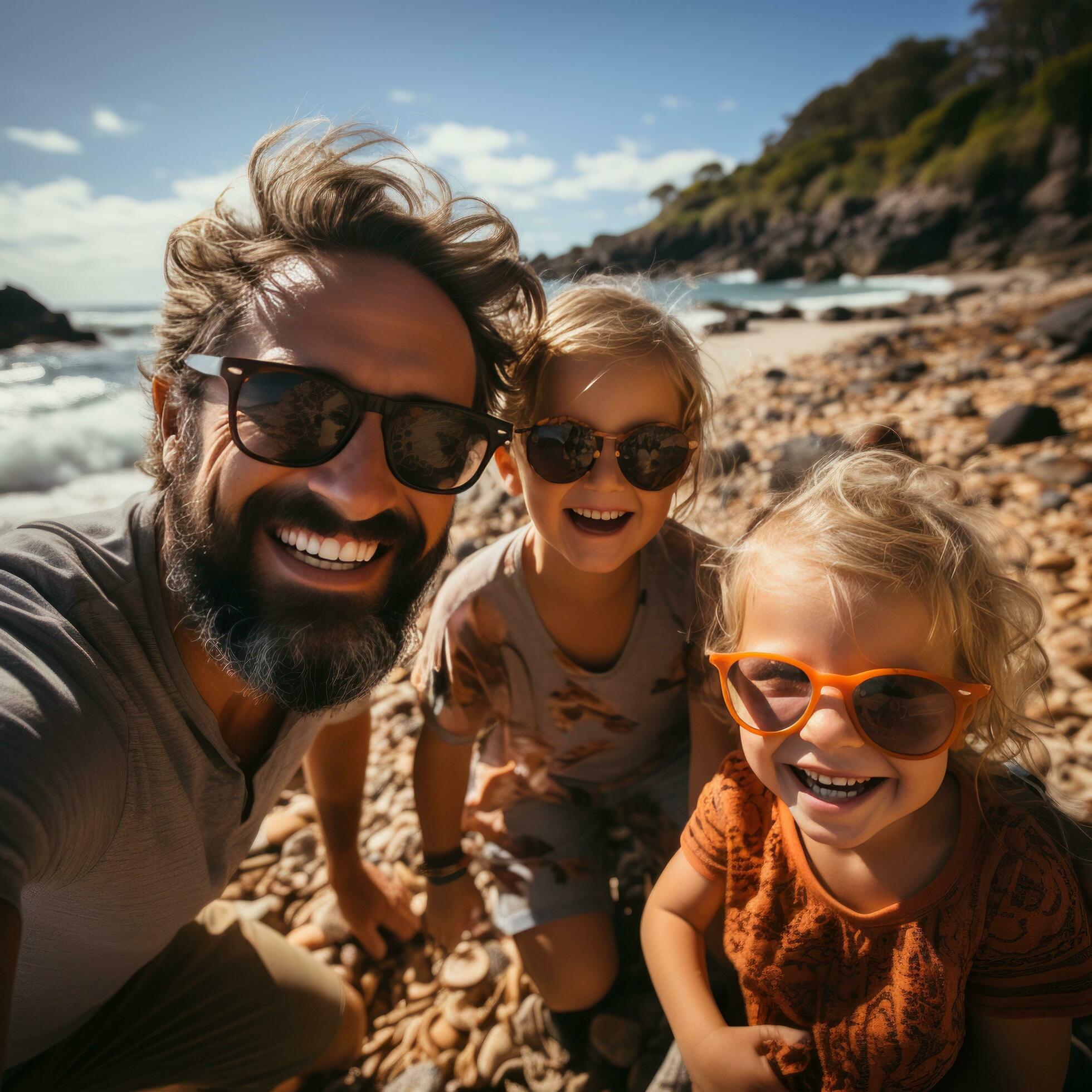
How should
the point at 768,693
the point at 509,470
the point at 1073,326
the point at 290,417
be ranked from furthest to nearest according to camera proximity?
the point at 1073,326 < the point at 509,470 < the point at 290,417 < the point at 768,693

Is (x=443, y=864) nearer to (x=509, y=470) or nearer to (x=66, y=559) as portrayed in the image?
(x=509, y=470)

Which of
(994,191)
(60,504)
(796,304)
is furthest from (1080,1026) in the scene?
(994,191)

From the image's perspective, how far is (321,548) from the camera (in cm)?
167

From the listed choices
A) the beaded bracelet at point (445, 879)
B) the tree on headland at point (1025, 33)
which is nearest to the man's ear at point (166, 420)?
the beaded bracelet at point (445, 879)

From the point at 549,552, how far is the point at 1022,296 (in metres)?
18.5

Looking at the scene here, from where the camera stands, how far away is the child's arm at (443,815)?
218cm

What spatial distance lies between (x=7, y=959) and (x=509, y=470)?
164 centimetres

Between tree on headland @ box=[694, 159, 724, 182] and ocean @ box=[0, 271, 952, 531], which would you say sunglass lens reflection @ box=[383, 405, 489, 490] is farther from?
tree on headland @ box=[694, 159, 724, 182]

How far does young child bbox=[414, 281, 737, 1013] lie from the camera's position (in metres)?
1.88

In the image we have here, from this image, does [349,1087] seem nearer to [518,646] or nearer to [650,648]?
[518,646]

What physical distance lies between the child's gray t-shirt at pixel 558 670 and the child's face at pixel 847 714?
0.67 meters

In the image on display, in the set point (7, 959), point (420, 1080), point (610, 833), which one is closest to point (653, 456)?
point (610, 833)

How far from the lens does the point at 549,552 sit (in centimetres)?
209

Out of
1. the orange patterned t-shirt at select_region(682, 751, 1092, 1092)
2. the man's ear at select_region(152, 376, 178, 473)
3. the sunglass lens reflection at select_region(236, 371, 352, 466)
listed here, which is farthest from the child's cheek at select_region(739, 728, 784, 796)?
the man's ear at select_region(152, 376, 178, 473)
